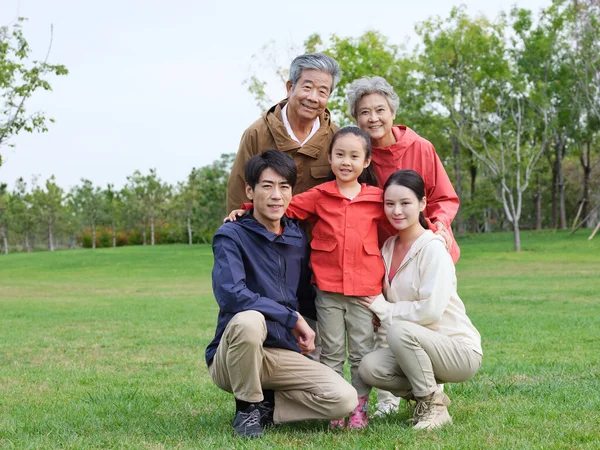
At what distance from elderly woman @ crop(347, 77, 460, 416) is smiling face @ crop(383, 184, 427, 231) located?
0.84 ft

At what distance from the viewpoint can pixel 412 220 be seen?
14.5ft

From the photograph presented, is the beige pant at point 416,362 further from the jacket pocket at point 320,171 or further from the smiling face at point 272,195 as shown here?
the jacket pocket at point 320,171

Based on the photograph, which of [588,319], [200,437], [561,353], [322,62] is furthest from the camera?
[588,319]

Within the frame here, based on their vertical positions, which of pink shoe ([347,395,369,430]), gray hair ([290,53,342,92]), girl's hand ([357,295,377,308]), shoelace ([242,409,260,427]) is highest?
gray hair ([290,53,342,92])

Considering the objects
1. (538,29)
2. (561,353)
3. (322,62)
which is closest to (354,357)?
(322,62)

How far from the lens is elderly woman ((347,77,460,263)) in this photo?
4.66 metres

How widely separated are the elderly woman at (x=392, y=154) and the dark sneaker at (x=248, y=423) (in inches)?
37.1

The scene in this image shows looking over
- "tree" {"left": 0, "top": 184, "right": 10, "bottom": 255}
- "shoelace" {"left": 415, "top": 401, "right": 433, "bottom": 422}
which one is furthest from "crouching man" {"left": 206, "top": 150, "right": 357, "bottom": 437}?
"tree" {"left": 0, "top": 184, "right": 10, "bottom": 255}

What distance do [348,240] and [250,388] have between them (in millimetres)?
1066

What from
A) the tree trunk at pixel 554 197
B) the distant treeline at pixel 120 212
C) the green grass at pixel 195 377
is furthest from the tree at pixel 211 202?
the green grass at pixel 195 377

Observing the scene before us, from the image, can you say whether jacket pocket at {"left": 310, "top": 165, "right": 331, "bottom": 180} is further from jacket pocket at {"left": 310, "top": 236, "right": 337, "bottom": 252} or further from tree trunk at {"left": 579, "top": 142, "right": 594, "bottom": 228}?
tree trunk at {"left": 579, "top": 142, "right": 594, "bottom": 228}

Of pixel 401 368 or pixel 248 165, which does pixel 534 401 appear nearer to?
pixel 401 368

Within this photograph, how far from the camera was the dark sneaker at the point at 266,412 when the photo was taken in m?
4.37

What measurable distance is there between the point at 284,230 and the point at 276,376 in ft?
2.92
